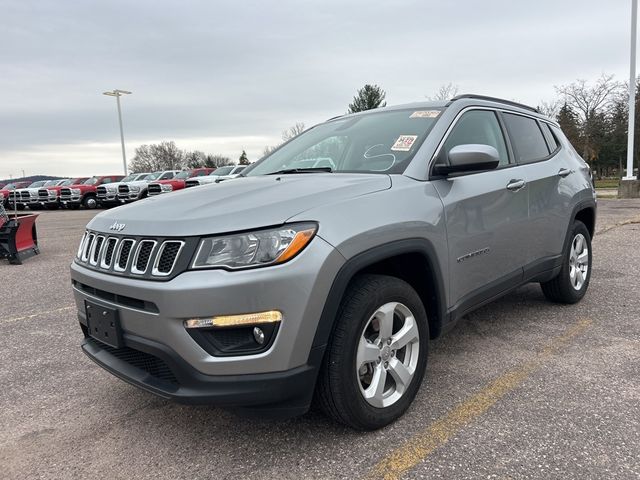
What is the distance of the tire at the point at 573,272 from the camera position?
4453mm

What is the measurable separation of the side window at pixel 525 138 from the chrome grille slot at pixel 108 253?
116 inches

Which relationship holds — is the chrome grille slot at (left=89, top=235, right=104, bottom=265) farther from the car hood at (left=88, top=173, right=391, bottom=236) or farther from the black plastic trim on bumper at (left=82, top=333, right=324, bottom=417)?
the black plastic trim on bumper at (left=82, top=333, right=324, bottom=417)

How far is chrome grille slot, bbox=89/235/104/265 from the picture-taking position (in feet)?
8.62

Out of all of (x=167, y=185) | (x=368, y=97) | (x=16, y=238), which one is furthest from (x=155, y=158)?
(x=16, y=238)

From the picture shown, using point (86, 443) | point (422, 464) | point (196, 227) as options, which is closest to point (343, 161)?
point (196, 227)

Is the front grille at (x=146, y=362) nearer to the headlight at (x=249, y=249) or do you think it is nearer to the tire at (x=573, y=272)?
the headlight at (x=249, y=249)

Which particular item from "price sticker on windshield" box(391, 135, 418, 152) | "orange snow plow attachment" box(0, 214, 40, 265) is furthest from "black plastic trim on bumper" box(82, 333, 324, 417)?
"orange snow plow attachment" box(0, 214, 40, 265)

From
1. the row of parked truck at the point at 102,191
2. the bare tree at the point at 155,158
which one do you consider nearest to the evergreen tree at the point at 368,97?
the row of parked truck at the point at 102,191

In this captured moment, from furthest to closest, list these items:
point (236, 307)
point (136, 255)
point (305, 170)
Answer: point (305, 170), point (136, 255), point (236, 307)

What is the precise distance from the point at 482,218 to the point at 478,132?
28.3 inches

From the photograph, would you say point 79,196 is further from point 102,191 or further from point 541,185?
point 541,185

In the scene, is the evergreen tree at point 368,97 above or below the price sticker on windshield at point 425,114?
above

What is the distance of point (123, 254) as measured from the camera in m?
2.42

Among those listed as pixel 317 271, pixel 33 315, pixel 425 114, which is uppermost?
pixel 425 114
